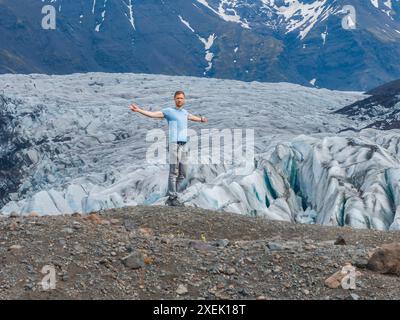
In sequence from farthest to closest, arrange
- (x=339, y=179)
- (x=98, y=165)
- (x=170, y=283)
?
(x=98, y=165) < (x=339, y=179) < (x=170, y=283)

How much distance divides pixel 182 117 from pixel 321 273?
13.2 ft

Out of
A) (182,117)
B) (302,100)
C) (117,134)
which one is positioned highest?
(302,100)

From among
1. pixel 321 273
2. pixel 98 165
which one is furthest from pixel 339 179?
pixel 98 165

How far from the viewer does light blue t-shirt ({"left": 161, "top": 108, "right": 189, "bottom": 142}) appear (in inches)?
414

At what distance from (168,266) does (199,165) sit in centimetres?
2169

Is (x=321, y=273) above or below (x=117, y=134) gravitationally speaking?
below

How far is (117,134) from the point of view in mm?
50531

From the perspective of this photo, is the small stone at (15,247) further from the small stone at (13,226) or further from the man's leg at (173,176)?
the man's leg at (173,176)

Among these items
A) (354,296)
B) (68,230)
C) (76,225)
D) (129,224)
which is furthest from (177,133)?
(354,296)

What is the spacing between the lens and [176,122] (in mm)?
10570

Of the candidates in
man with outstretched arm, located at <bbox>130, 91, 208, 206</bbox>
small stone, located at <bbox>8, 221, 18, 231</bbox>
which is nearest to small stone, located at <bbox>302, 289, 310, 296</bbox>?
small stone, located at <bbox>8, 221, 18, 231</bbox>

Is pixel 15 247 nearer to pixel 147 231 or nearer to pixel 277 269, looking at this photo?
pixel 147 231
